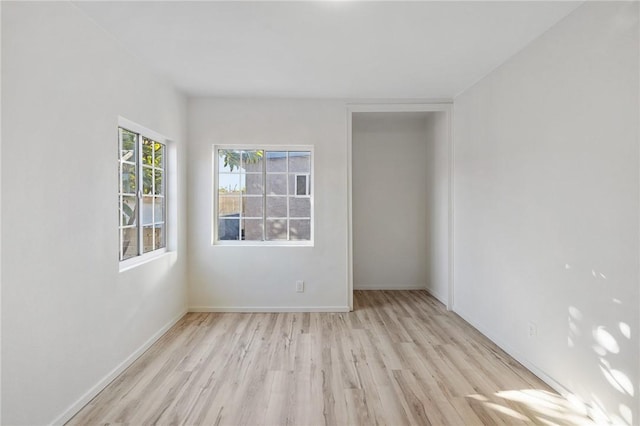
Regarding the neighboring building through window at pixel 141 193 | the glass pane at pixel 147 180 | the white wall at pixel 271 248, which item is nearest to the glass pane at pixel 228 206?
the white wall at pixel 271 248

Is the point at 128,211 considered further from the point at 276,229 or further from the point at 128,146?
the point at 276,229

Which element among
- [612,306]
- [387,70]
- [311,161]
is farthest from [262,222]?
[612,306]

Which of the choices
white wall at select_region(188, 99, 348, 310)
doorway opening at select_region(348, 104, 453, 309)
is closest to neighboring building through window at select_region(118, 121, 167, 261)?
white wall at select_region(188, 99, 348, 310)

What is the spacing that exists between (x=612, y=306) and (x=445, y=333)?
1672mm

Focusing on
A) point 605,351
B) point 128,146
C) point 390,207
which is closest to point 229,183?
point 128,146

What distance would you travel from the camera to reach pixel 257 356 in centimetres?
293

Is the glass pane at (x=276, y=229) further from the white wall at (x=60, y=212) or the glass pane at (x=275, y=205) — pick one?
the white wall at (x=60, y=212)

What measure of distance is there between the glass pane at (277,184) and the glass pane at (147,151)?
1359mm

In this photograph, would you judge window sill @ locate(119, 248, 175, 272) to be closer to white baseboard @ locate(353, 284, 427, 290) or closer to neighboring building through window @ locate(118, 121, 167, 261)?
neighboring building through window @ locate(118, 121, 167, 261)

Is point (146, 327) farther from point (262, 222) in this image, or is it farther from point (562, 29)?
point (562, 29)

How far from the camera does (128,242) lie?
301cm

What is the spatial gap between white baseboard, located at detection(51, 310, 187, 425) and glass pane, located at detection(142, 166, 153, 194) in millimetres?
1383

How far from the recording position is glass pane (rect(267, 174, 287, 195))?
429cm

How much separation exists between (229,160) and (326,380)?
2.81 meters
